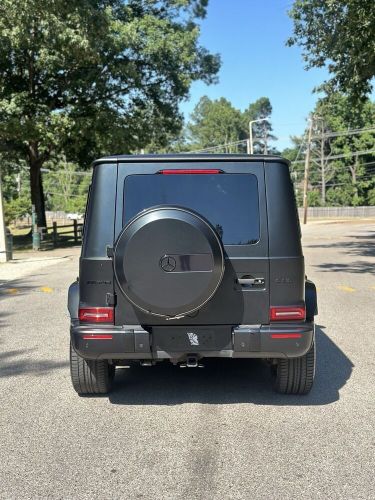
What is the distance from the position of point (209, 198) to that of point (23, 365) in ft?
10.0

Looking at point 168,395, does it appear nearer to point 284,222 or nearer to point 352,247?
point 284,222

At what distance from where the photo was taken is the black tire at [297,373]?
459cm

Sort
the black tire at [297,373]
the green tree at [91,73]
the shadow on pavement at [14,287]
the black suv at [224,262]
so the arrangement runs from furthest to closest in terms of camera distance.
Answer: the green tree at [91,73] < the shadow on pavement at [14,287] < the black tire at [297,373] < the black suv at [224,262]

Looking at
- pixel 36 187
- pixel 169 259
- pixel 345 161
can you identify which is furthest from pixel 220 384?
pixel 345 161

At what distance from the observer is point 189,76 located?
2625cm

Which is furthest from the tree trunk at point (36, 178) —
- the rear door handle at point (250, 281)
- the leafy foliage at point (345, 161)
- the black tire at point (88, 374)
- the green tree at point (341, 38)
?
the leafy foliage at point (345, 161)

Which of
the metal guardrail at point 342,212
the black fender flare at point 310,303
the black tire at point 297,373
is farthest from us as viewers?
the metal guardrail at point 342,212

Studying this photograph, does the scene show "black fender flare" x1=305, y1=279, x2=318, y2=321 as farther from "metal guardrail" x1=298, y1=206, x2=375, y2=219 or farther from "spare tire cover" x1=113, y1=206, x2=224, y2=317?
"metal guardrail" x1=298, y1=206, x2=375, y2=219

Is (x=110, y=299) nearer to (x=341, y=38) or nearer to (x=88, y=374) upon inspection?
(x=88, y=374)

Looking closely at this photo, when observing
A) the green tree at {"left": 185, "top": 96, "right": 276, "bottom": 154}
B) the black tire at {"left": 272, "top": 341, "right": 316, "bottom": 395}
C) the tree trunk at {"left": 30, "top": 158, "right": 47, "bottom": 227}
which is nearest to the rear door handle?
the black tire at {"left": 272, "top": 341, "right": 316, "bottom": 395}

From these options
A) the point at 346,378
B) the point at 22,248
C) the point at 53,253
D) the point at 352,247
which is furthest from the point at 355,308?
the point at 22,248

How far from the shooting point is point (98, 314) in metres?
4.22

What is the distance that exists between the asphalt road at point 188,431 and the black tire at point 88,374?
0.11 metres

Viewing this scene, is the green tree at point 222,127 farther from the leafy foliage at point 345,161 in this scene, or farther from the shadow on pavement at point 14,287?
the shadow on pavement at point 14,287
